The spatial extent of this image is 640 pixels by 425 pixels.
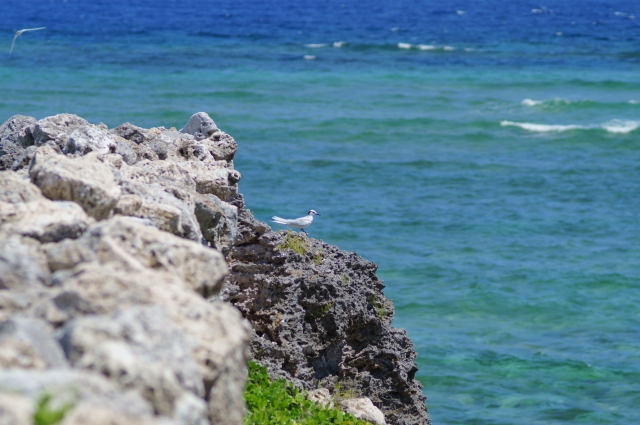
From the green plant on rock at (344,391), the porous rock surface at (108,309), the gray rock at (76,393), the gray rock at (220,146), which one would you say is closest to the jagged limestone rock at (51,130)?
the gray rock at (220,146)

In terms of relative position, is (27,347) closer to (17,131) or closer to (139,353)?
(139,353)

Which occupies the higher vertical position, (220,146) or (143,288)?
(143,288)

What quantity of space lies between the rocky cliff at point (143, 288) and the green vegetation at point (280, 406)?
1.12 ft

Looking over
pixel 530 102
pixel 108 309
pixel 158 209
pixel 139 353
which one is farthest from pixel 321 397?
pixel 530 102

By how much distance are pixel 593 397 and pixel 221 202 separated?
34.5 feet

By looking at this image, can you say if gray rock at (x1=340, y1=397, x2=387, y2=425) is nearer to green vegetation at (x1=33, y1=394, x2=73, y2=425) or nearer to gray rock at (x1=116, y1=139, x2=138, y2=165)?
gray rock at (x1=116, y1=139, x2=138, y2=165)

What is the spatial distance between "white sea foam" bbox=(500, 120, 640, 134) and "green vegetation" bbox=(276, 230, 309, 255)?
28455 millimetres

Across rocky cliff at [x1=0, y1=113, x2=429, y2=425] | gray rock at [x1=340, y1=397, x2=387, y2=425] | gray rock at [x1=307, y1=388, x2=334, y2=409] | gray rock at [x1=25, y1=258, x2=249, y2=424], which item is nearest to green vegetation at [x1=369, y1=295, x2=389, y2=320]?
rocky cliff at [x1=0, y1=113, x2=429, y2=425]

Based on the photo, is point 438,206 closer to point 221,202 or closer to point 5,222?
point 221,202

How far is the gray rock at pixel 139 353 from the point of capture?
11.4ft

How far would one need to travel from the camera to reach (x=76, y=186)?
18.5 ft

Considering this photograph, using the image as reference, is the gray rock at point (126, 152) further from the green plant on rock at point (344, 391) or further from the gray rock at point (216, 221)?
the green plant on rock at point (344, 391)

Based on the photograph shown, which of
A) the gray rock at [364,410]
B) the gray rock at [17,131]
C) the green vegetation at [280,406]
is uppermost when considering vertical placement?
the gray rock at [17,131]

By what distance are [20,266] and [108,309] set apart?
0.65 metres
